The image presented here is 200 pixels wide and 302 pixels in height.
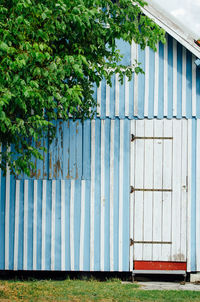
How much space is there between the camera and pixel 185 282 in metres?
9.65

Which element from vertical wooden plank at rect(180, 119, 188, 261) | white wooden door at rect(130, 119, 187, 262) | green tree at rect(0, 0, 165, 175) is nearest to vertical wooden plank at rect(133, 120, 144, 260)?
white wooden door at rect(130, 119, 187, 262)

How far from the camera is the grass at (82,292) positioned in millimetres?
8102

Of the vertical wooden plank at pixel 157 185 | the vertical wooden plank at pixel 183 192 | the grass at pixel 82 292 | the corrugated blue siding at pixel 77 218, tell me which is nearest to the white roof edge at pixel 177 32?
the vertical wooden plank at pixel 183 192

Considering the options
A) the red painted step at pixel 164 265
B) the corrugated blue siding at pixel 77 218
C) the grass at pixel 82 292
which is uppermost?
the corrugated blue siding at pixel 77 218

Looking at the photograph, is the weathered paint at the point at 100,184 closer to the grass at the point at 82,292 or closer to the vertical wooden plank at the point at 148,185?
the vertical wooden plank at the point at 148,185

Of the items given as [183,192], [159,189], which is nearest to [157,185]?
[159,189]

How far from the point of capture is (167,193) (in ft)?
31.8

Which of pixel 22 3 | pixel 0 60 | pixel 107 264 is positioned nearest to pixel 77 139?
pixel 107 264

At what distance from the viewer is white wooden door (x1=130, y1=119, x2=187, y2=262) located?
965cm

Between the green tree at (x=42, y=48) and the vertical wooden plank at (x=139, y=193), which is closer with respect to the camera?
the green tree at (x=42, y=48)

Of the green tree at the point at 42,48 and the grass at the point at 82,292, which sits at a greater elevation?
the green tree at the point at 42,48

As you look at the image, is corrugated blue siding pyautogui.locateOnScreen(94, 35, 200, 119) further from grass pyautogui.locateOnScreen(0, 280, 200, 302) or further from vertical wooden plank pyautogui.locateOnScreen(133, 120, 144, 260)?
grass pyautogui.locateOnScreen(0, 280, 200, 302)

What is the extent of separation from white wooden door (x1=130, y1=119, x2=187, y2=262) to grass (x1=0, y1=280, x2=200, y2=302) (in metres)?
0.91

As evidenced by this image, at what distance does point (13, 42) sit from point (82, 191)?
3622 mm
